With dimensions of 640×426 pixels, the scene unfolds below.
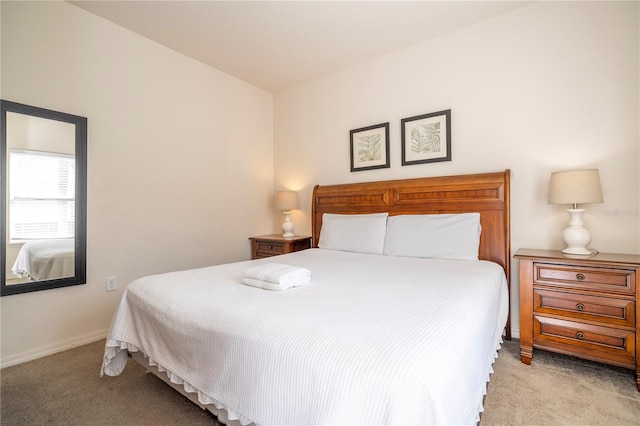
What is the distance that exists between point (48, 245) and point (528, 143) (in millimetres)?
3845

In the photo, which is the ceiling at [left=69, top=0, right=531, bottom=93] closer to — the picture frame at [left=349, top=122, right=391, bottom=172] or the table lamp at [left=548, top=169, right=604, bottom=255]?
the picture frame at [left=349, top=122, right=391, bottom=172]

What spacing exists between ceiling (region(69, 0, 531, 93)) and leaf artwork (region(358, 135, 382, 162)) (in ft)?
2.82

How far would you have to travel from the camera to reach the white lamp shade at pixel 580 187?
1.94 meters

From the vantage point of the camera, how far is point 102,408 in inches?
63.0

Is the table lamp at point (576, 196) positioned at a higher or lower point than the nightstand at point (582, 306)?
higher

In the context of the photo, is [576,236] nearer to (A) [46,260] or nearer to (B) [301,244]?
(B) [301,244]

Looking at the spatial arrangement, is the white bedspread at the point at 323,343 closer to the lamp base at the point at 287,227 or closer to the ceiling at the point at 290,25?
the lamp base at the point at 287,227

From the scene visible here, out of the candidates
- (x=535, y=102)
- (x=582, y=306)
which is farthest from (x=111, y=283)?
(x=535, y=102)

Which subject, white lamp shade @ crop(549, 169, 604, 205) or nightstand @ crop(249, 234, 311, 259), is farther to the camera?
nightstand @ crop(249, 234, 311, 259)

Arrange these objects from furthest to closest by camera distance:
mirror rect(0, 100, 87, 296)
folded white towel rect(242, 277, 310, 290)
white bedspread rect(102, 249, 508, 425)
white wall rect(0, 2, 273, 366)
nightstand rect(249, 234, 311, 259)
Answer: nightstand rect(249, 234, 311, 259)
white wall rect(0, 2, 273, 366)
mirror rect(0, 100, 87, 296)
folded white towel rect(242, 277, 310, 290)
white bedspread rect(102, 249, 508, 425)

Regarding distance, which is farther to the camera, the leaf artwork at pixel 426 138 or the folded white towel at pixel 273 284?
the leaf artwork at pixel 426 138

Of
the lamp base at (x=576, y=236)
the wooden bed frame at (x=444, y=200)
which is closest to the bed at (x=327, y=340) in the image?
the wooden bed frame at (x=444, y=200)

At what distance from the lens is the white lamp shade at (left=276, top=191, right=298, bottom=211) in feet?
12.0

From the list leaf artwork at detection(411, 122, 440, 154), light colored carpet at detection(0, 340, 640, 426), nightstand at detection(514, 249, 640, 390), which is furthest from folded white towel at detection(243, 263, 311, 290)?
leaf artwork at detection(411, 122, 440, 154)
